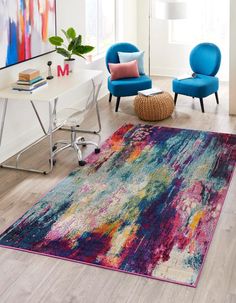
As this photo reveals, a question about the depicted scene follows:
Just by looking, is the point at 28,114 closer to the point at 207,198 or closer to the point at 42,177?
the point at 42,177

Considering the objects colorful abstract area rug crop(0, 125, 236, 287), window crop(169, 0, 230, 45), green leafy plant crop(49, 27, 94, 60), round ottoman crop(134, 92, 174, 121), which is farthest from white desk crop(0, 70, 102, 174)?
window crop(169, 0, 230, 45)

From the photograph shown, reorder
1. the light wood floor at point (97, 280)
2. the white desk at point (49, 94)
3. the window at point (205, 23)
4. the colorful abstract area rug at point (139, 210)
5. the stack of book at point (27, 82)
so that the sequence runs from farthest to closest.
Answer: the window at point (205, 23) → the stack of book at point (27, 82) → the white desk at point (49, 94) → the colorful abstract area rug at point (139, 210) → the light wood floor at point (97, 280)

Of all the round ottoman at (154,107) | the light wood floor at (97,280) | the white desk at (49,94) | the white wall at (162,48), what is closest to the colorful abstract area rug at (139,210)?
the light wood floor at (97,280)

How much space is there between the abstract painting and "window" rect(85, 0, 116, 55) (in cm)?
146

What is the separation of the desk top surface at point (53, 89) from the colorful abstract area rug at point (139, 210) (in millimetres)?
770

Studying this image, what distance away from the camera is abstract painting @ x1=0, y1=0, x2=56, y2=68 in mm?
5699

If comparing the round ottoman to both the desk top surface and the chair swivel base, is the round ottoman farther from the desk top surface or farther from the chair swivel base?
the chair swivel base

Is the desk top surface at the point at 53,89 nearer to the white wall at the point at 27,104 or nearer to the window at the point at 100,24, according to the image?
the white wall at the point at 27,104

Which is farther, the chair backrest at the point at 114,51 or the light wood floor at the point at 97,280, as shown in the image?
the chair backrest at the point at 114,51

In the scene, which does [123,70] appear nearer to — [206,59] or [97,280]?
[206,59]

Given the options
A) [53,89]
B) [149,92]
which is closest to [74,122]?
[53,89]

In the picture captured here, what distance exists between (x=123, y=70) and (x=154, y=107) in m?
0.84

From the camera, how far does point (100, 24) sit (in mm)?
A: 8320

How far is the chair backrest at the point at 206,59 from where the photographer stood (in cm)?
762
